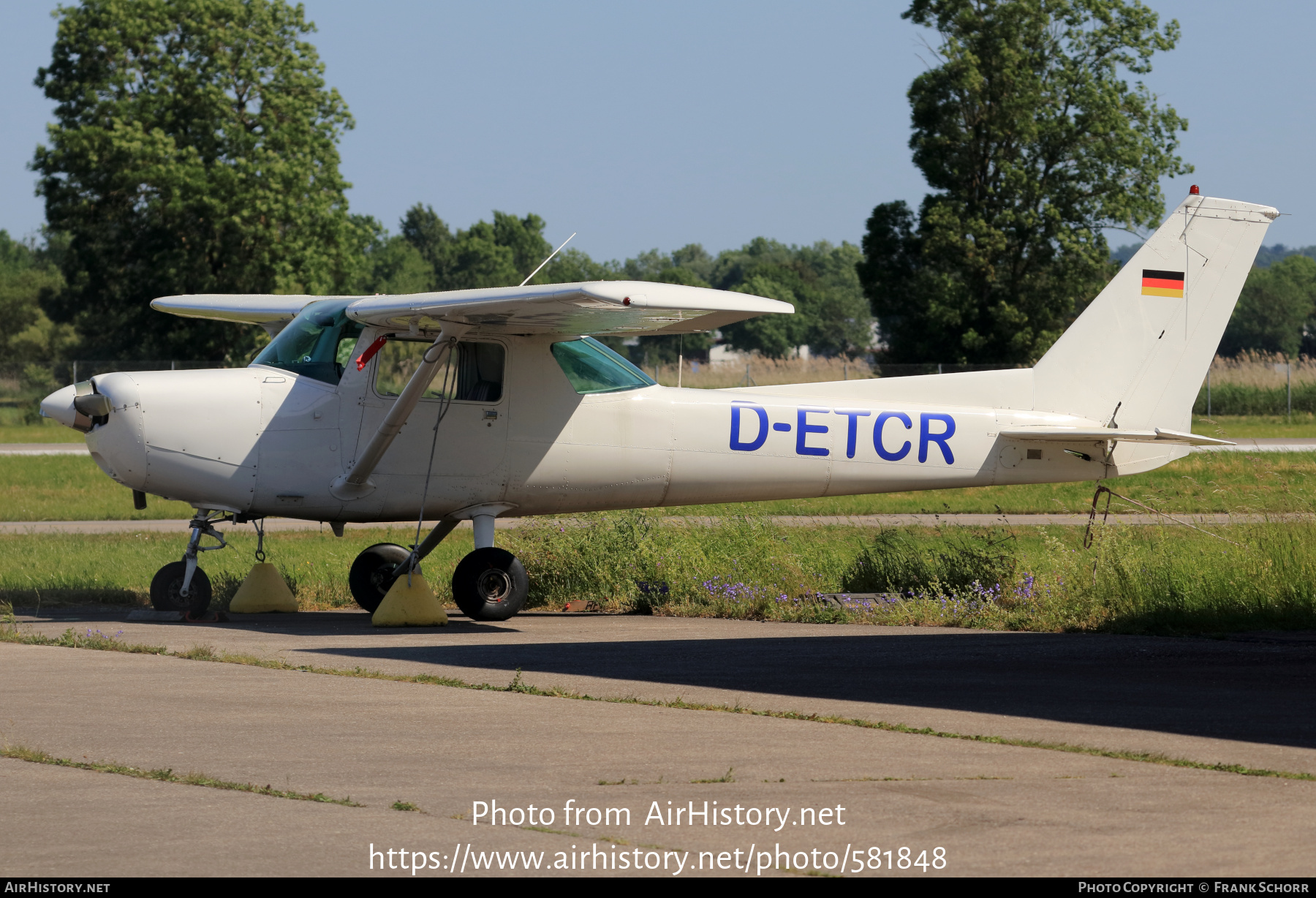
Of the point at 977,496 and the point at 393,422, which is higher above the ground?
the point at 393,422

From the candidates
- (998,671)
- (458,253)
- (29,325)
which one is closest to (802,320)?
(458,253)

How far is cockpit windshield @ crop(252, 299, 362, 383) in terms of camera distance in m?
11.6

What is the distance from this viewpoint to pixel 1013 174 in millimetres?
43906

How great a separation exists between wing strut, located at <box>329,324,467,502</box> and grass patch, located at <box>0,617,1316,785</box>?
99.7 inches

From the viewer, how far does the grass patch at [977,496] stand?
Result: 2095cm

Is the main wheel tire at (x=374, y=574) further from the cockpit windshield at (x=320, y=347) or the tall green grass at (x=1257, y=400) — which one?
the tall green grass at (x=1257, y=400)

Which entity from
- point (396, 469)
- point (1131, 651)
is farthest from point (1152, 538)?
point (396, 469)

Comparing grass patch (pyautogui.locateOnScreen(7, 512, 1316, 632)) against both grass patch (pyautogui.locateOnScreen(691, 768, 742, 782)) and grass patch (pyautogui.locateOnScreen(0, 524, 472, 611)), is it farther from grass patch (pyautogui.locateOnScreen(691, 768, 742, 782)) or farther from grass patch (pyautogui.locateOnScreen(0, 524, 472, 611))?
grass patch (pyautogui.locateOnScreen(691, 768, 742, 782))

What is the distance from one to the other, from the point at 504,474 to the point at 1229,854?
8.21 meters

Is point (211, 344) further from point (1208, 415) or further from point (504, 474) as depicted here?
point (504, 474)

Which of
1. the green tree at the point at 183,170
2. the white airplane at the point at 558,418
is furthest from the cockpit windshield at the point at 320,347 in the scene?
the green tree at the point at 183,170

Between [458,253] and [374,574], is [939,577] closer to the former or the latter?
[374,574]

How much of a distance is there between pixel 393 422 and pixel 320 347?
1076 mm

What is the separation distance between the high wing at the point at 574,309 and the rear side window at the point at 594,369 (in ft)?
0.89
